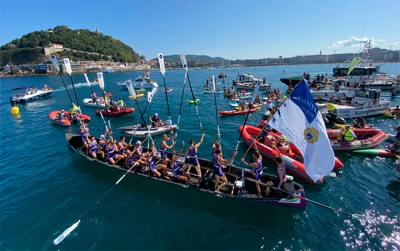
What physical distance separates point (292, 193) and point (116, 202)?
28.8ft

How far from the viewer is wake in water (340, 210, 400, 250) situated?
9499 mm

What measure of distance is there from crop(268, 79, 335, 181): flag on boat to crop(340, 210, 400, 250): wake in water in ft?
9.52

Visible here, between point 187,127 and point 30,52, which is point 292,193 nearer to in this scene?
point 187,127

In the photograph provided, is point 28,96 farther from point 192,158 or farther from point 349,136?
point 349,136

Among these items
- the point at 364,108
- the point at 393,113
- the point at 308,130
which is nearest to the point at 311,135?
the point at 308,130

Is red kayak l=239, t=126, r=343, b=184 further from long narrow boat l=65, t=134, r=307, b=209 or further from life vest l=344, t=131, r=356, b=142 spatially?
life vest l=344, t=131, r=356, b=142

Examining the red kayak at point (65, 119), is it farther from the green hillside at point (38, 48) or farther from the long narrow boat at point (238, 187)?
the green hillside at point (38, 48)

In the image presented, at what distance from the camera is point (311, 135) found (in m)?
9.70

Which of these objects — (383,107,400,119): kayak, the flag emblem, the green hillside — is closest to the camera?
the flag emblem

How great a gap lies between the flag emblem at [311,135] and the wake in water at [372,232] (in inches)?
165

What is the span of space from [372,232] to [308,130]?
16.8ft

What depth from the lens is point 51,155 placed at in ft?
63.6

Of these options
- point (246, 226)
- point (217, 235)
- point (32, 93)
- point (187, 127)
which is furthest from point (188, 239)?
point (32, 93)

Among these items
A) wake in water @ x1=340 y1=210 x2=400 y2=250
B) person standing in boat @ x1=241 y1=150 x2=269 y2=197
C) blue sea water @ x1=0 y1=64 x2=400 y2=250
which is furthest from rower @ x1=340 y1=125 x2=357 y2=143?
person standing in boat @ x1=241 y1=150 x2=269 y2=197
